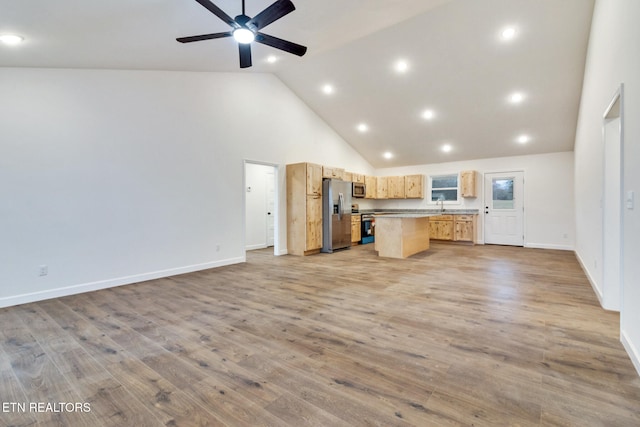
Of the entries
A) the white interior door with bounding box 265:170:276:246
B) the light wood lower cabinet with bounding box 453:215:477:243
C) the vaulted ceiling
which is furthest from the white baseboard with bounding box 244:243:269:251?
the light wood lower cabinet with bounding box 453:215:477:243

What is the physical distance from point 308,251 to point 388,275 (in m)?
2.51

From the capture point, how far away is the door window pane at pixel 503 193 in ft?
27.8

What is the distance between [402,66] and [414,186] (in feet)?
15.1

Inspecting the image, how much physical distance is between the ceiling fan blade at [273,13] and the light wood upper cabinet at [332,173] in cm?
458

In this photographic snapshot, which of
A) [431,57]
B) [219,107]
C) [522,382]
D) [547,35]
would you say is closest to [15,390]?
[522,382]

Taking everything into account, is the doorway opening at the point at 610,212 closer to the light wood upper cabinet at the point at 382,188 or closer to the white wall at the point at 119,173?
the white wall at the point at 119,173

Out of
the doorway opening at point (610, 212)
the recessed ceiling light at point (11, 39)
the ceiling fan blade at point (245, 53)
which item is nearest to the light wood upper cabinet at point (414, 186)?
the doorway opening at point (610, 212)

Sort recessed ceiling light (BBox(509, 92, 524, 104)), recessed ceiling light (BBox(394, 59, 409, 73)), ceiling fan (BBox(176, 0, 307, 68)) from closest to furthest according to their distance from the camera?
ceiling fan (BBox(176, 0, 307, 68)) < recessed ceiling light (BBox(394, 59, 409, 73)) < recessed ceiling light (BBox(509, 92, 524, 104))

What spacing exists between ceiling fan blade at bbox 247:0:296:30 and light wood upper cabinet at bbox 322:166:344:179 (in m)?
4.58

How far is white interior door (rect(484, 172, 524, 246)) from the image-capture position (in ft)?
27.3

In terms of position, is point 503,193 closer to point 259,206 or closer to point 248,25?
point 259,206

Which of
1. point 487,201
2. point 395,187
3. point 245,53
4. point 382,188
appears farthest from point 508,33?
point 382,188

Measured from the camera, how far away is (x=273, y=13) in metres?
2.78

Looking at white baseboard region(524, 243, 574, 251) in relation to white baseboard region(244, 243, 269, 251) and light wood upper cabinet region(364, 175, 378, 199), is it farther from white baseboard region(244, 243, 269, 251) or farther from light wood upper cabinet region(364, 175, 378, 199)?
white baseboard region(244, 243, 269, 251)
